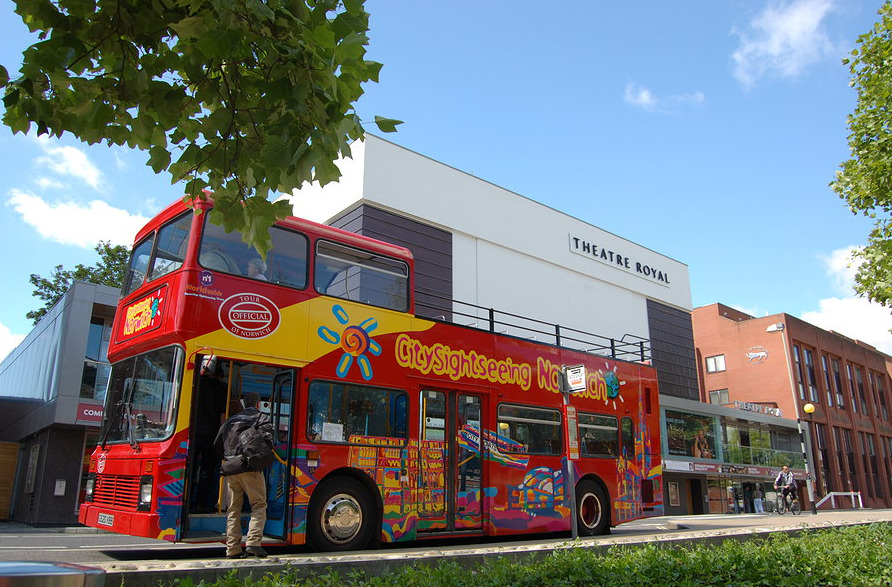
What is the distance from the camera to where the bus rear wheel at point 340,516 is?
334 inches

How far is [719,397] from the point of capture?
160 feet

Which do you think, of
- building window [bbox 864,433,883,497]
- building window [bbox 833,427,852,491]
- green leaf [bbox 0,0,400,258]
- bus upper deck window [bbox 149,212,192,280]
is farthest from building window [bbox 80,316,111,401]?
building window [bbox 864,433,883,497]

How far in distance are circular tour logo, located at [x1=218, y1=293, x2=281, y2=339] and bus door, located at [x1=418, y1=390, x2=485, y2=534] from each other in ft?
9.14

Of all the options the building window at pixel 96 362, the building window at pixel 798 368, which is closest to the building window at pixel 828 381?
the building window at pixel 798 368

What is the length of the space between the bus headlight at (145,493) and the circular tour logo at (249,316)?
188cm

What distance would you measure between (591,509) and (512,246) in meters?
15.0

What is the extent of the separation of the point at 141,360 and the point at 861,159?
16275mm

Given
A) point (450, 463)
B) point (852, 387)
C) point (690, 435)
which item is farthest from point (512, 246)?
point (852, 387)

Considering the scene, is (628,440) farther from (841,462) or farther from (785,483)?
(841,462)

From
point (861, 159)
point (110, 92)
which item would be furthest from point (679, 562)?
point (861, 159)

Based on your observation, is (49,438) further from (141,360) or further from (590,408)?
(590,408)

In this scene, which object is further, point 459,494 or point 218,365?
point 459,494

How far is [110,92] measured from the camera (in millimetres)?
4770

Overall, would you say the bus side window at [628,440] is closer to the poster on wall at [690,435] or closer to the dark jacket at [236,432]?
the dark jacket at [236,432]
